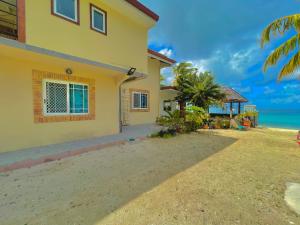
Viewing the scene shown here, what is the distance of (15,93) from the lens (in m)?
5.89

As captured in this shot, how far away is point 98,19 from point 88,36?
121cm

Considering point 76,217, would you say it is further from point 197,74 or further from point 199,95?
point 197,74

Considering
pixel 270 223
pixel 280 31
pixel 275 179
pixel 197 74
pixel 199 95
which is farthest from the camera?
pixel 197 74

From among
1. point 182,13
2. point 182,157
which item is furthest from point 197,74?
point 182,157

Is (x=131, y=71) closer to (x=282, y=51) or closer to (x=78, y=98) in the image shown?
(x=78, y=98)

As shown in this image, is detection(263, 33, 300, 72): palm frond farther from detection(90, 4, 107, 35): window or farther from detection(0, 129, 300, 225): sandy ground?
detection(90, 4, 107, 35): window

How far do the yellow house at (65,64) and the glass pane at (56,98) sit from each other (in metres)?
0.04

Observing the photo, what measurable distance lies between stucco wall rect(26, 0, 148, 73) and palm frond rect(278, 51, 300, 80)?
7.87 metres

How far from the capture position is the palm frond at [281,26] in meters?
7.73

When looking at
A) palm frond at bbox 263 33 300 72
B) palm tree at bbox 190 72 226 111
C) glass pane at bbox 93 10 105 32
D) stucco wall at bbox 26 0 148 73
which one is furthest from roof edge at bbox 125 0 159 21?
palm tree at bbox 190 72 226 111

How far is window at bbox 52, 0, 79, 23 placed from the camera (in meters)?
5.96

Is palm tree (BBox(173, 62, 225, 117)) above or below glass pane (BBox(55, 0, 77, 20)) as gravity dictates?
below

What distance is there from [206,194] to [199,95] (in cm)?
1504

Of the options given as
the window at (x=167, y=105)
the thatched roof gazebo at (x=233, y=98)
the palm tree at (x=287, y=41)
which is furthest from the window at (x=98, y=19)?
the thatched roof gazebo at (x=233, y=98)
